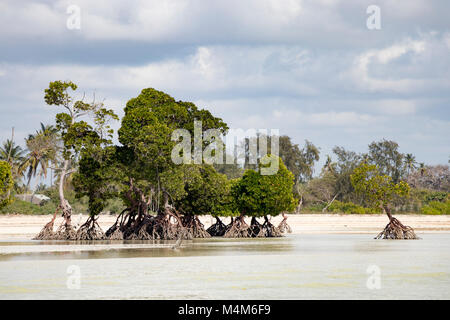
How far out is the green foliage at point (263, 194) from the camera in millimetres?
38188

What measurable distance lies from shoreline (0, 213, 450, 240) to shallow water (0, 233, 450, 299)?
74.5 feet

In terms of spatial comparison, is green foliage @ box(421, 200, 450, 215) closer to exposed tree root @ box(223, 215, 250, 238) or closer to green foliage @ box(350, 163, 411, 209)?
green foliage @ box(350, 163, 411, 209)

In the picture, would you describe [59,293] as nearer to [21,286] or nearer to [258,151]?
[21,286]

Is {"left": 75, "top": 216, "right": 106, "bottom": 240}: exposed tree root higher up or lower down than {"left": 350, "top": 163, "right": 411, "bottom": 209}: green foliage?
lower down

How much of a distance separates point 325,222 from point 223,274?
36532 mm

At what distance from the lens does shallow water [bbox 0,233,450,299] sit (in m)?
14.0

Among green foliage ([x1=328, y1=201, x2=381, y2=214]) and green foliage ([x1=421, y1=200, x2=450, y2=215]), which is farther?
green foliage ([x1=421, y1=200, x2=450, y2=215])

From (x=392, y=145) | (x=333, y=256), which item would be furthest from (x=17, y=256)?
(x=392, y=145)

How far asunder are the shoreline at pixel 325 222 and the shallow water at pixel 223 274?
74.5 ft

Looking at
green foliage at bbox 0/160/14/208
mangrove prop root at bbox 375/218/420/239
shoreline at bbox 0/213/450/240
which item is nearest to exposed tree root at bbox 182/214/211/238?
shoreline at bbox 0/213/450/240

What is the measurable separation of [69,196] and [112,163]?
90.5 ft

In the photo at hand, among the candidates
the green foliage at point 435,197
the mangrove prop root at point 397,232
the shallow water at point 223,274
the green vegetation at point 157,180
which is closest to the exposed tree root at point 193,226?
the green vegetation at point 157,180

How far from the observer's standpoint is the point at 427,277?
55.6 feet

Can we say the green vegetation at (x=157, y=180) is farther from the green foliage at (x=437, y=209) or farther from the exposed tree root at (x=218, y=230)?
the green foliage at (x=437, y=209)
